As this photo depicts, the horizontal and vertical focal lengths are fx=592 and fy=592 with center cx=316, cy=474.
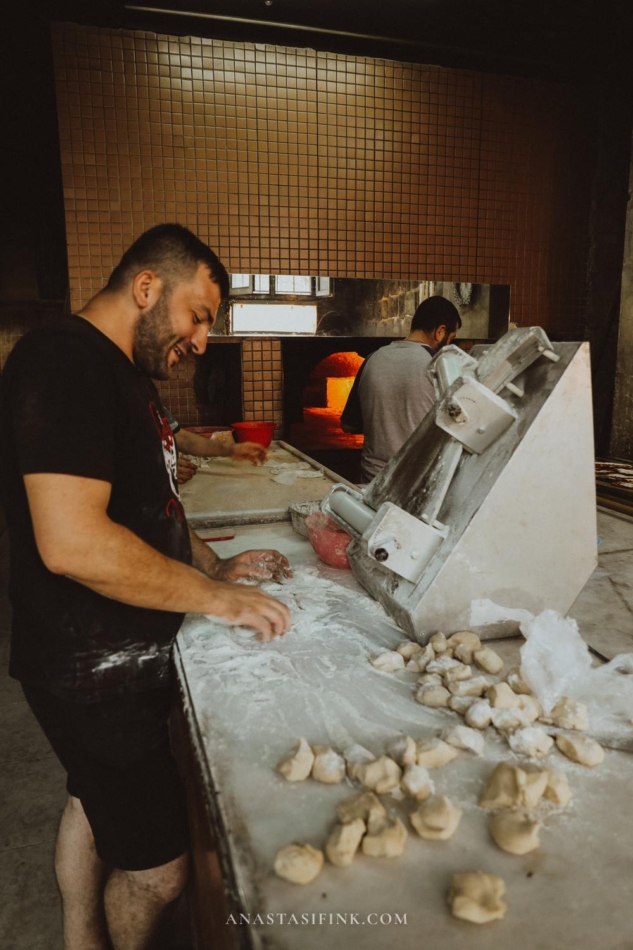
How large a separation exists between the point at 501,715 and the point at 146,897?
0.94 m

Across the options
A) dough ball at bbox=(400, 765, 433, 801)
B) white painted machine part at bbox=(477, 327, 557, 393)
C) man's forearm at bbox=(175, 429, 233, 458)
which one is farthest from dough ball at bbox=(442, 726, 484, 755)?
man's forearm at bbox=(175, 429, 233, 458)

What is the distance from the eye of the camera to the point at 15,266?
7273 millimetres

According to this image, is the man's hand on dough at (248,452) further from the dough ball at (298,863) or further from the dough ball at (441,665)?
the dough ball at (298,863)

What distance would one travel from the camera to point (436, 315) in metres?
3.26

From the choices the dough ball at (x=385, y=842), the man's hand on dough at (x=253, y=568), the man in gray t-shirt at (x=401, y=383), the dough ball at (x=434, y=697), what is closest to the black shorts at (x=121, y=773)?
the man's hand on dough at (x=253, y=568)

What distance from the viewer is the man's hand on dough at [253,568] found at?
168 centimetres

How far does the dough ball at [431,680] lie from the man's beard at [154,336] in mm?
910

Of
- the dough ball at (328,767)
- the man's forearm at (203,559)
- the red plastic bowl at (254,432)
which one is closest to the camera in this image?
the dough ball at (328,767)

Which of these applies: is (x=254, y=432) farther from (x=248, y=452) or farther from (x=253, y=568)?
(x=253, y=568)

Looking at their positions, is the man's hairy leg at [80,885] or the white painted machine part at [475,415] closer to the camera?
the white painted machine part at [475,415]

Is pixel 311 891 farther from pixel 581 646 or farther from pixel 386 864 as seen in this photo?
pixel 581 646

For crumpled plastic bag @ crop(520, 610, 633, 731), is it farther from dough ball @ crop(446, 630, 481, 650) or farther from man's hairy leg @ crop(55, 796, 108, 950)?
man's hairy leg @ crop(55, 796, 108, 950)

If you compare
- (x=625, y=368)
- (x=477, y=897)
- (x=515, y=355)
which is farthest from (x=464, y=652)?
(x=625, y=368)

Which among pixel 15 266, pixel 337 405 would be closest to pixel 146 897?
pixel 337 405
